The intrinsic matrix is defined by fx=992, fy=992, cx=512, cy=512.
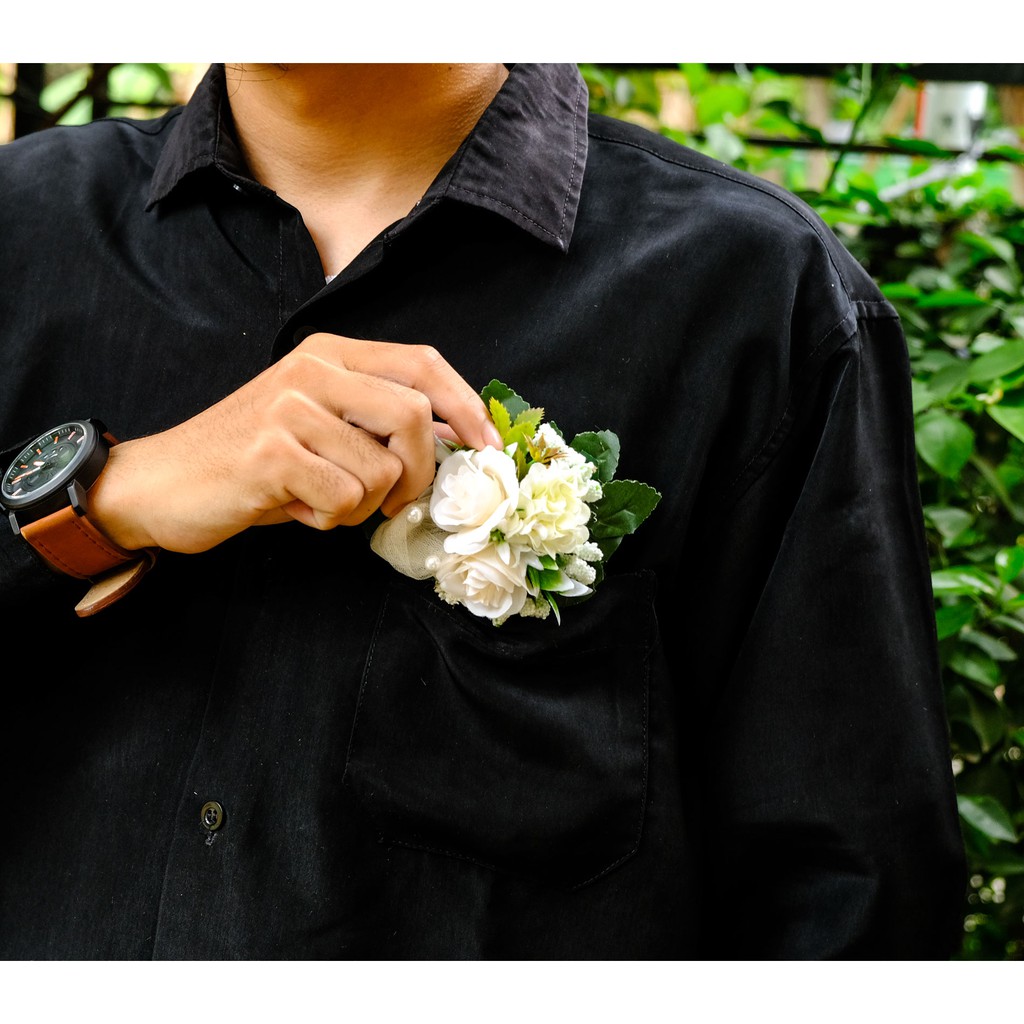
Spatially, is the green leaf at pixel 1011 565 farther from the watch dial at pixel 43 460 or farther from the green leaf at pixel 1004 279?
the watch dial at pixel 43 460

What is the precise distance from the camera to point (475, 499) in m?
0.90

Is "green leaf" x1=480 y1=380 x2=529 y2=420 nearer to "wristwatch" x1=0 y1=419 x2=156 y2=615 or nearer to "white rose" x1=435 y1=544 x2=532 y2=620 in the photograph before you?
"white rose" x1=435 y1=544 x2=532 y2=620

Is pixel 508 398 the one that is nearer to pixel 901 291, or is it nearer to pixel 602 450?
pixel 602 450

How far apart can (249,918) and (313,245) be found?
0.71 metres

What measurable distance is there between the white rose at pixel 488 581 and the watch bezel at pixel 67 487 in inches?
14.0

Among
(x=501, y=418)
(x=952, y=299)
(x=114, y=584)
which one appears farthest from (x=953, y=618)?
(x=114, y=584)

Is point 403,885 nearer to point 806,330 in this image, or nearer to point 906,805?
point 906,805

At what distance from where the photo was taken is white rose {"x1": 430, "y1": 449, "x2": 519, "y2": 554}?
901 mm

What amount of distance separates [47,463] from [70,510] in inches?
2.6

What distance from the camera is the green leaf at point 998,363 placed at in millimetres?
1487

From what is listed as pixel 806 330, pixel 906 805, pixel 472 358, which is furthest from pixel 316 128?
pixel 906 805

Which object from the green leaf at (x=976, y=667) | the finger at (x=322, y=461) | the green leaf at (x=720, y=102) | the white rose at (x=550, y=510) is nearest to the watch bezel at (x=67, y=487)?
the finger at (x=322, y=461)

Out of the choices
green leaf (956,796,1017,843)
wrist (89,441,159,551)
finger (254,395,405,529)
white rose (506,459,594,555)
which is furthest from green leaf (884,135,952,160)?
wrist (89,441,159,551)

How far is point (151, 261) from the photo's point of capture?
1.16m
